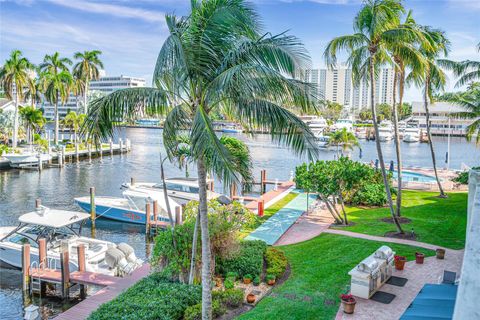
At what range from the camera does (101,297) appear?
616 inches

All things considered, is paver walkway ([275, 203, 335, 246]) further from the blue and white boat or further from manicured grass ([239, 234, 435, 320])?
the blue and white boat

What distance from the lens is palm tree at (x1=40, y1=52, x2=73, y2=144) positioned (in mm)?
60625

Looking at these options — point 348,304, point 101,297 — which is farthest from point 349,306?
point 101,297

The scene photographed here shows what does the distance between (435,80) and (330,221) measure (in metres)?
9.83

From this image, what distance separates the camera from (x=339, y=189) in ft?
69.8

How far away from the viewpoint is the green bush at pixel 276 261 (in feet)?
51.5

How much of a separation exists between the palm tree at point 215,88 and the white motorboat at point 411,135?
9913 centimetres

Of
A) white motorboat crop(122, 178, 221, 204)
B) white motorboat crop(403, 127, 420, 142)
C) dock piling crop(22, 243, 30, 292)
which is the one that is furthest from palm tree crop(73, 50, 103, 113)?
white motorboat crop(403, 127, 420, 142)

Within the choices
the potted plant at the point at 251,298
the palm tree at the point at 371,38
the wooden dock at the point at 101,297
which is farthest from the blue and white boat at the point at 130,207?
the potted plant at the point at 251,298

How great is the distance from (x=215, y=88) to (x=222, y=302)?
7373mm

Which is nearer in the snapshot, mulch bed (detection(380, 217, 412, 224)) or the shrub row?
the shrub row

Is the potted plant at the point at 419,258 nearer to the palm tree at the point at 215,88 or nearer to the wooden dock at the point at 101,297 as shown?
the palm tree at the point at 215,88

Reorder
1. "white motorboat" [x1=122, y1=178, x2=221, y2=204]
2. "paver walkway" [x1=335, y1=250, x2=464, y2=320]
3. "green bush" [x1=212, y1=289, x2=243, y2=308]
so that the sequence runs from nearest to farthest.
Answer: "paver walkway" [x1=335, y1=250, x2=464, y2=320], "green bush" [x1=212, y1=289, x2=243, y2=308], "white motorboat" [x1=122, y1=178, x2=221, y2=204]

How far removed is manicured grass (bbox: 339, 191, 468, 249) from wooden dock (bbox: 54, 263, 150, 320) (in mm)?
10837
